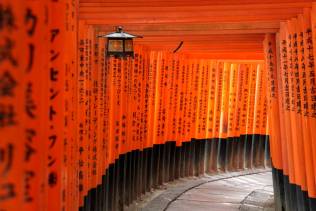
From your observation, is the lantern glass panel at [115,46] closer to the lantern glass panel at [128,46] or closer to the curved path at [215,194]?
the lantern glass panel at [128,46]

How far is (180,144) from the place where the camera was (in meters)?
12.3

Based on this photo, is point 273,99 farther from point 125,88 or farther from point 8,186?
point 8,186

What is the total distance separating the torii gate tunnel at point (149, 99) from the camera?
6.21 feet

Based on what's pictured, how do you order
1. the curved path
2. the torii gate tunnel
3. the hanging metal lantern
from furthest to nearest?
the curved path < the hanging metal lantern < the torii gate tunnel

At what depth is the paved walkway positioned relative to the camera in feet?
32.4

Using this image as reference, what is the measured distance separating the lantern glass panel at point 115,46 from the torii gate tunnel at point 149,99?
1.00 feet

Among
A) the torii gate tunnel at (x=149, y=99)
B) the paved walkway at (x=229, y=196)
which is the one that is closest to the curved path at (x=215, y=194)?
the paved walkway at (x=229, y=196)

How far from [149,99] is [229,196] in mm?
3224

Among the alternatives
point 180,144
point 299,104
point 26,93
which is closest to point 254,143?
point 180,144

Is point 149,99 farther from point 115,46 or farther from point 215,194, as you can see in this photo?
point 115,46

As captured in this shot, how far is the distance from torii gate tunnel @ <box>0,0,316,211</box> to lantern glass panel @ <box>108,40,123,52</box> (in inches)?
12.0

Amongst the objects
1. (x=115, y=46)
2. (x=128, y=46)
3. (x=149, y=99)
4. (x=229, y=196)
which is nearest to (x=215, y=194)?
(x=229, y=196)

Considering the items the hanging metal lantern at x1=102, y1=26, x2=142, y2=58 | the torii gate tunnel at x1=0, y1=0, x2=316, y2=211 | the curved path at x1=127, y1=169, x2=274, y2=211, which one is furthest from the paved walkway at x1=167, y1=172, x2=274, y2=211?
the hanging metal lantern at x1=102, y1=26, x2=142, y2=58

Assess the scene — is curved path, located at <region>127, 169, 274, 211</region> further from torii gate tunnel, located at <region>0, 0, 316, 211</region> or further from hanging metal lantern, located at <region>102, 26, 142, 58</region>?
hanging metal lantern, located at <region>102, 26, 142, 58</region>
